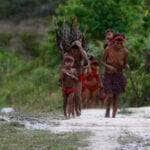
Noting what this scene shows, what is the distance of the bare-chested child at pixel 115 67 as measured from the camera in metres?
15.3

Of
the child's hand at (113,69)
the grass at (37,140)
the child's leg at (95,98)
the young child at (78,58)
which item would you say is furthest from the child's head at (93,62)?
the grass at (37,140)

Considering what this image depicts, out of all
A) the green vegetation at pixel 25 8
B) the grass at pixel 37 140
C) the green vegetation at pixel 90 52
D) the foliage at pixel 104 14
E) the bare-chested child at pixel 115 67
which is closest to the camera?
the grass at pixel 37 140

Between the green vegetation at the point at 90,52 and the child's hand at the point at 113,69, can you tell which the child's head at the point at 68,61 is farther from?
the green vegetation at the point at 90,52

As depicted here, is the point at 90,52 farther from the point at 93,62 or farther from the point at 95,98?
the point at 93,62

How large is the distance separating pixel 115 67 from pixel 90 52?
767 centimetres

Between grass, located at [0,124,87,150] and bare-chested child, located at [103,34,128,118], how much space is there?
12.6ft

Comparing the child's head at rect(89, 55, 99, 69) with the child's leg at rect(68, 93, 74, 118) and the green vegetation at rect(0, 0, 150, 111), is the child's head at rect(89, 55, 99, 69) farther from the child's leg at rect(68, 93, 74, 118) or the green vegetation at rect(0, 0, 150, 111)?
the child's leg at rect(68, 93, 74, 118)

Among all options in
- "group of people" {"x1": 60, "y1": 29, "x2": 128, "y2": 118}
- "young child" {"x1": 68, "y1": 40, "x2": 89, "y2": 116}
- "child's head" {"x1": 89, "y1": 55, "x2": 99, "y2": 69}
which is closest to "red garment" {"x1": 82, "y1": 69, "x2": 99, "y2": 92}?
"child's head" {"x1": 89, "y1": 55, "x2": 99, "y2": 69}

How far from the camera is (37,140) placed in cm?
1079

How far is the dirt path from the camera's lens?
34.2ft

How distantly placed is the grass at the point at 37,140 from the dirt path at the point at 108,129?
22 centimetres

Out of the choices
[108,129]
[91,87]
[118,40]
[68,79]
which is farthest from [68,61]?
[91,87]

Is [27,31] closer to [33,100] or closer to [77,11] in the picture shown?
[77,11]

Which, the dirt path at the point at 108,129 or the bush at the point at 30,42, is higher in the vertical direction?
the dirt path at the point at 108,129
